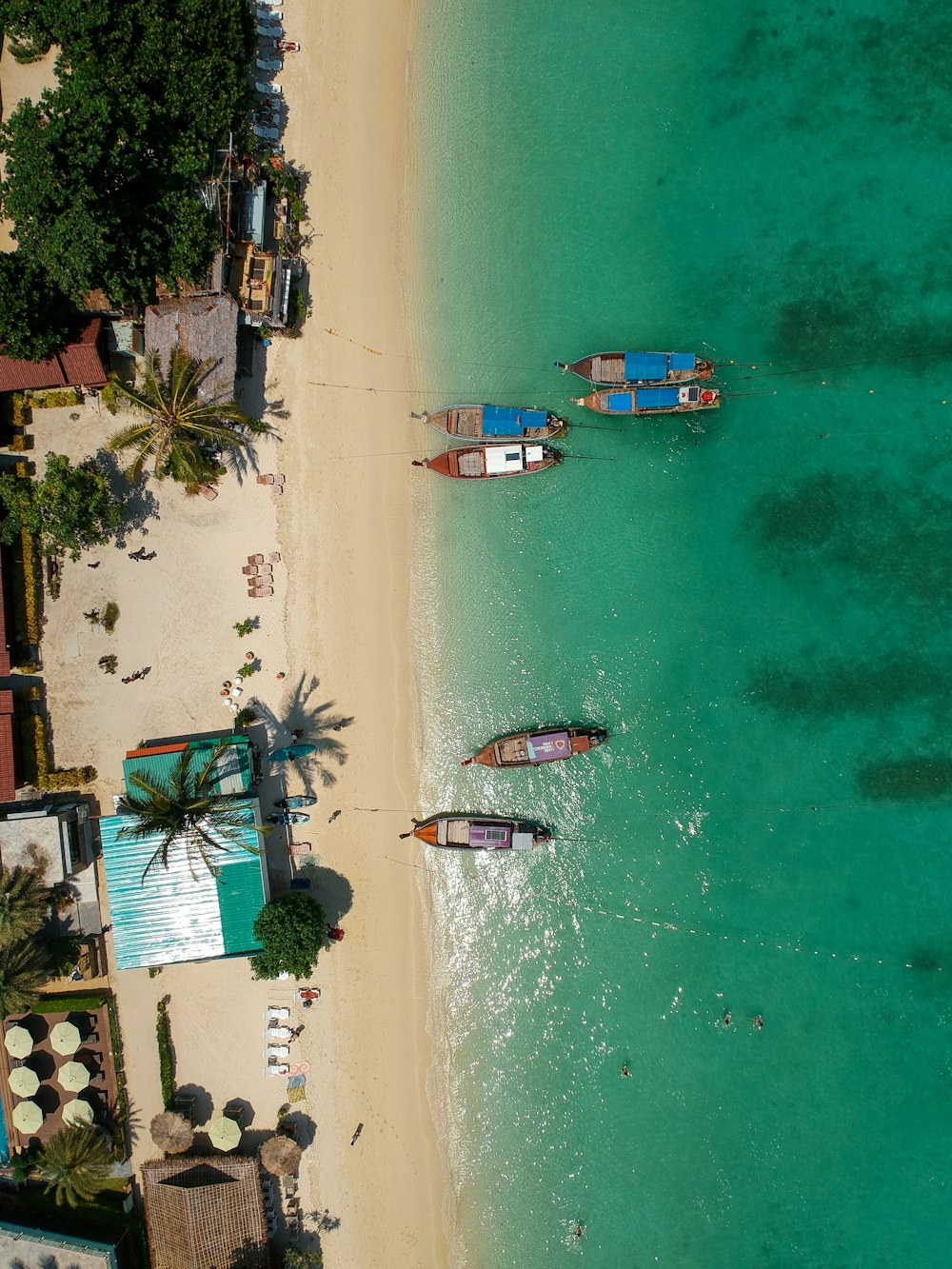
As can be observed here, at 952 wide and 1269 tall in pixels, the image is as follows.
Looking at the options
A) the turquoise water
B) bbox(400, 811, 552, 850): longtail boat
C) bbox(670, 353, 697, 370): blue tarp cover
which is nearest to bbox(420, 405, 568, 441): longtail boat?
the turquoise water

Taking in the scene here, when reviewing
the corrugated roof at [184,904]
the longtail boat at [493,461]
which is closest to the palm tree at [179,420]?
the longtail boat at [493,461]

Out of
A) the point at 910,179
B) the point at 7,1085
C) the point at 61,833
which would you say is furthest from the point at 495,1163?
the point at 910,179

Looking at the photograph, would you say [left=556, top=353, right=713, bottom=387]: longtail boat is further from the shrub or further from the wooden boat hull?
the shrub

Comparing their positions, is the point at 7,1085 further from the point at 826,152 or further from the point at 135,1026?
the point at 826,152

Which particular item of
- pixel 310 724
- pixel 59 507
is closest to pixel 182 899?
pixel 310 724

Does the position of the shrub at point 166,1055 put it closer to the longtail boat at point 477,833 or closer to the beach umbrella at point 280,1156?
the beach umbrella at point 280,1156

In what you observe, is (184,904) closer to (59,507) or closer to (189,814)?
(189,814)
